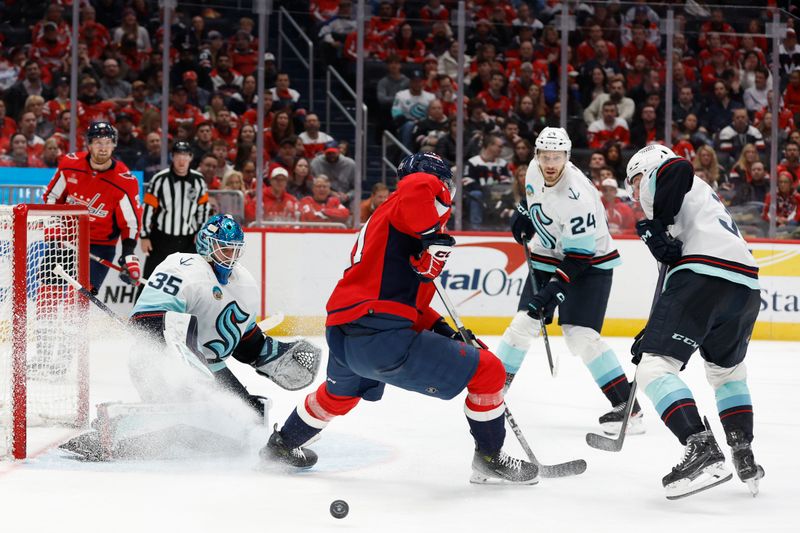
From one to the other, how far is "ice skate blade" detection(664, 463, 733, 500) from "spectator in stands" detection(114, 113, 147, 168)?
5.31m

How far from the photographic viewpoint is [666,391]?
3.13 meters

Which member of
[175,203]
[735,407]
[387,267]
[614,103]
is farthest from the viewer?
[614,103]

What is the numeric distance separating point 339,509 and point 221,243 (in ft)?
3.72

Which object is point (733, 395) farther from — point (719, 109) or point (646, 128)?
point (719, 109)

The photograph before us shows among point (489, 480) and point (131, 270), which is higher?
point (131, 270)

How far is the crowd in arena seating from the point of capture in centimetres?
757

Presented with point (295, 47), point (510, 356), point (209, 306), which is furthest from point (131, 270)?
point (295, 47)

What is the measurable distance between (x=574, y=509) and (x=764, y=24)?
6.10 m

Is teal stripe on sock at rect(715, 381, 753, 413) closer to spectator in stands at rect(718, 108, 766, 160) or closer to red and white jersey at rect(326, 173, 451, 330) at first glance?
red and white jersey at rect(326, 173, 451, 330)

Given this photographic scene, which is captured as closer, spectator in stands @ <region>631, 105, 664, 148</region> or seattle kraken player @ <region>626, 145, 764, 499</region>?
seattle kraken player @ <region>626, 145, 764, 499</region>

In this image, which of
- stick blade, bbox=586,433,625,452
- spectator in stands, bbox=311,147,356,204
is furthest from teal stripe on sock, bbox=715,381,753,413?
spectator in stands, bbox=311,147,356,204

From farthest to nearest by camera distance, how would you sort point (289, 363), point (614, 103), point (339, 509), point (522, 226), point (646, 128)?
1. point (614, 103)
2. point (646, 128)
3. point (522, 226)
4. point (289, 363)
5. point (339, 509)

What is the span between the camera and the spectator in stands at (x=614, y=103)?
27.0 feet

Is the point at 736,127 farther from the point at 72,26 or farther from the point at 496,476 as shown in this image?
the point at 496,476
